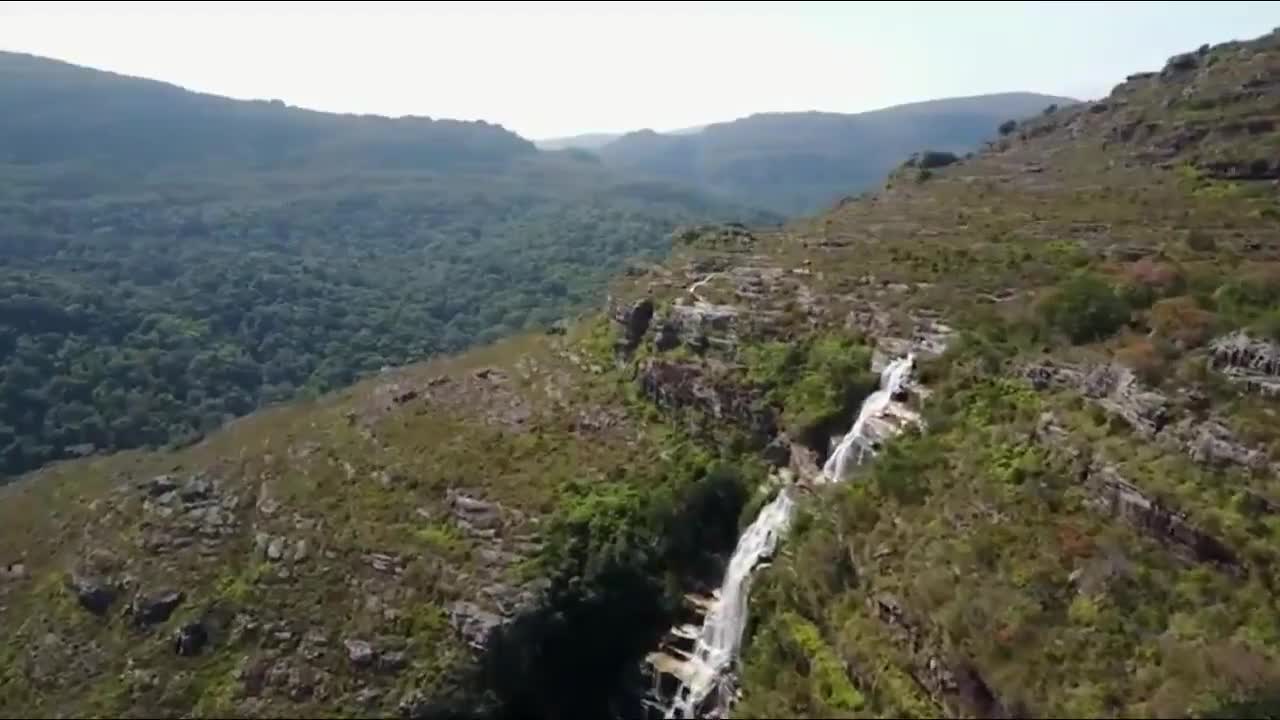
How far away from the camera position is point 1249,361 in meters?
37.0

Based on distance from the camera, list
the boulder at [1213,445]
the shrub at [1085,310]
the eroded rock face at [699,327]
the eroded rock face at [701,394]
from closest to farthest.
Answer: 1. the boulder at [1213,445]
2. the shrub at [1085,310]
3. the eroded rock face at [701,394]
4. the eroded rock face at [699,327]

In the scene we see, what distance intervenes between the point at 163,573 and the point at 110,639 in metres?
3.80

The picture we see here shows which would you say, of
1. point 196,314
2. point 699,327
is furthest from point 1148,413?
point 196,314

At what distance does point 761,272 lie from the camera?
213 ft

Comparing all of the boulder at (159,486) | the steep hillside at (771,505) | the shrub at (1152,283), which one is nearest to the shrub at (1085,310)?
the steep hillside at (771,505)

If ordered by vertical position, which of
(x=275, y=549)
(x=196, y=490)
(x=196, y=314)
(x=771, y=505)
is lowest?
(x=196, y=314)

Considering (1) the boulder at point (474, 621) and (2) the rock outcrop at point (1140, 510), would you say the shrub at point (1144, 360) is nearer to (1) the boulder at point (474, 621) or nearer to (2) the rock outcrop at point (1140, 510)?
(2) the rock outcrop at point (1140, 510)

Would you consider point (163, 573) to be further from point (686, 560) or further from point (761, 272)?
point (761, 272)

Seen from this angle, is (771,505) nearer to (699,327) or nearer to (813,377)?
(813,377)

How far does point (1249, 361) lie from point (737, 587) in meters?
18.6

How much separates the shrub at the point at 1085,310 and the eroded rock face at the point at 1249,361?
17.5 feet

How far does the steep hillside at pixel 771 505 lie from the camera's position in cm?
3053

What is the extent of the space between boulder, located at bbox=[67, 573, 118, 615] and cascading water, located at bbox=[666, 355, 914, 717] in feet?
79.9

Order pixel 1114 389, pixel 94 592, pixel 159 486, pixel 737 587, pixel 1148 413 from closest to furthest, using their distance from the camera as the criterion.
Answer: pixel 1148 413
pixel 1114 389
pixel 737 587
pixel 94 592
pixel 159 486
